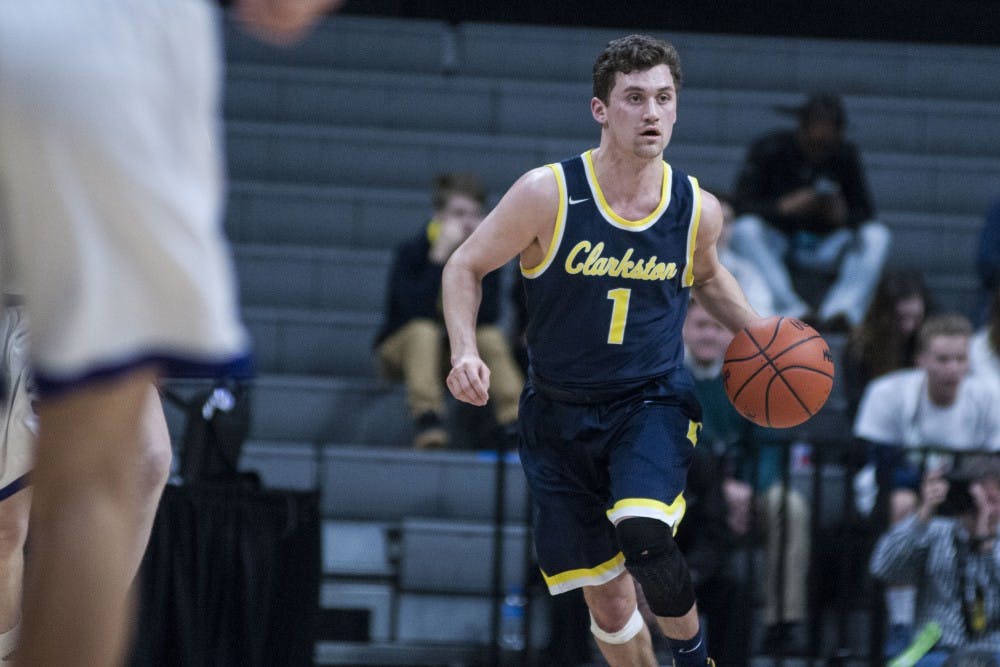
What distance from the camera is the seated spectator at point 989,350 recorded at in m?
7.15

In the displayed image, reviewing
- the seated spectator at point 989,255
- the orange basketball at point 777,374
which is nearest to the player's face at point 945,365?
the seated spectator at point 989,255

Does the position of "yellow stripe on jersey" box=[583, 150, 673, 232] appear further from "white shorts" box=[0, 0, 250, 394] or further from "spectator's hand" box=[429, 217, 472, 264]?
"spectator's hand" box=[429, 217, 472, 264]

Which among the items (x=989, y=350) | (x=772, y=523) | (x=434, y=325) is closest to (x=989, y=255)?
(x=989, y=350)

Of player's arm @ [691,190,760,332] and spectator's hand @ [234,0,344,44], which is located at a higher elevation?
spectator's hand @ [234,0,344,44]

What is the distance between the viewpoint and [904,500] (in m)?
6.25

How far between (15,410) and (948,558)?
3.61 metres

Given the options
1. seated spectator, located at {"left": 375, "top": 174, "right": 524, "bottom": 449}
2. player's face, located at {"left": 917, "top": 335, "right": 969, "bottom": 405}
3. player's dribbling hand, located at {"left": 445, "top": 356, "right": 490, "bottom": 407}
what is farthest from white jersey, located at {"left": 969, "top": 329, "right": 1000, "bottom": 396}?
player's dribbling hand, located at {"left": 445, "top": 356, "right": 490, "bottom": 407}

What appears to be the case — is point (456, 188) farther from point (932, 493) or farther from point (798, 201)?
point (932, 493)

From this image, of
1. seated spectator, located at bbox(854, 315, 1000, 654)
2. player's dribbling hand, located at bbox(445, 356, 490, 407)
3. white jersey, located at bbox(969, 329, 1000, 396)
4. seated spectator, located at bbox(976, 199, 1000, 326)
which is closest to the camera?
player's dribbling hand, located at bbox(445, 356, 490, 407)

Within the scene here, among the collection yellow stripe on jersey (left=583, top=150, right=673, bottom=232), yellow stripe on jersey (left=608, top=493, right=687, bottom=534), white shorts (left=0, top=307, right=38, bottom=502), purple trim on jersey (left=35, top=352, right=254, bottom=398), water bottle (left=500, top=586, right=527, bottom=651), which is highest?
yellow stripe on jersey (left=583, top=150, right=673, bottom=232)

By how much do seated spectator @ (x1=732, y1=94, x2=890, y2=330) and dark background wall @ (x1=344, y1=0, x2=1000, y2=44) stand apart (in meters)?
1.93

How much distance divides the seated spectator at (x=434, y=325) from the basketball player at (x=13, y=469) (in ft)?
10.8

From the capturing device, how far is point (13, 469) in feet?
13.4

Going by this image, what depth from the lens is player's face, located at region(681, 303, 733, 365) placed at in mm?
6688
